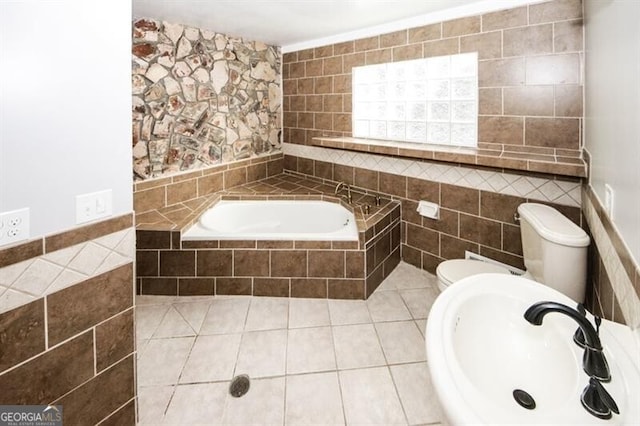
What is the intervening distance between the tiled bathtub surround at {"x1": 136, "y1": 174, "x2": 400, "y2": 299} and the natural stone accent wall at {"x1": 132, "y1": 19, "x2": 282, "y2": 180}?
88 cm

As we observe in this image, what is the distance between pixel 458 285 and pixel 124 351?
1429 millimetres

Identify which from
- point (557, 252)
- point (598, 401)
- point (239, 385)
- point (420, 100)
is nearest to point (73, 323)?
point (239, 385)

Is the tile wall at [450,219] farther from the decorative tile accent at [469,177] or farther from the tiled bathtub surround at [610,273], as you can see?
the tiled bathtub surround at [610,273]

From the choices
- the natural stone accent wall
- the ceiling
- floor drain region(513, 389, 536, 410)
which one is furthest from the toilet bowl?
the natural stone accent wall

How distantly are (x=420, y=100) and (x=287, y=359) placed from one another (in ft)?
7.97

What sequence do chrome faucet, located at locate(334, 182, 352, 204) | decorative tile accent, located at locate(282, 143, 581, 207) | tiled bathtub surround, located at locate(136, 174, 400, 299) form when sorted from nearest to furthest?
1. decorative tile accent, located at locate(282, 143, 581, 207)
2. tiled bathtub surround, located at locate(136, 174, 400, 299)
3. chrome faucet, located at locate(334, 182, 352, 204)

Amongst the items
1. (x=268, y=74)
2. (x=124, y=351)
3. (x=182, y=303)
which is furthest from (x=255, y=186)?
(x=124, y=351)

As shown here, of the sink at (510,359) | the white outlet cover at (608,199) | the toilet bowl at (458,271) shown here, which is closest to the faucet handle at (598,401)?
the sink at (510,359)

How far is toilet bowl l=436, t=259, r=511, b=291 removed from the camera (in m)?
2.20

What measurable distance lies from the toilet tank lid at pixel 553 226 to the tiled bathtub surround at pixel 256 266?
3.80 ft

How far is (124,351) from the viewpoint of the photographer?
1560 mm

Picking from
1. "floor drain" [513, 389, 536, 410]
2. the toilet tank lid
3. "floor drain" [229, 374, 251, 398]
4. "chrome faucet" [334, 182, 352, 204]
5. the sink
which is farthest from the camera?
"chrome faucet" [334, 182, 352, 204]

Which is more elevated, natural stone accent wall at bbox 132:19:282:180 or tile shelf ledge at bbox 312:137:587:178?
natural stone accent wall at bbox 132:19:282:180

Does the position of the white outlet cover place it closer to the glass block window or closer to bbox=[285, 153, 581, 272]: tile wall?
bbox=[285, 153, 581, 272]: tile wall
